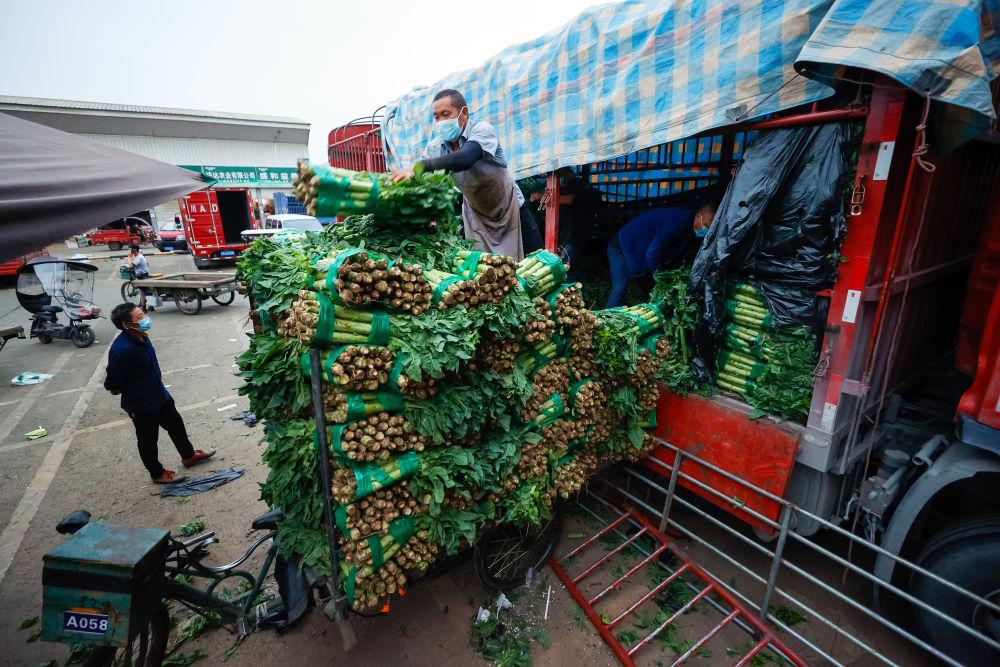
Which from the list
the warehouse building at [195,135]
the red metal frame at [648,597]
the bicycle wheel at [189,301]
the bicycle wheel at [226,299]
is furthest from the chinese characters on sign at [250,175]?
the red metal frame at [648,597]

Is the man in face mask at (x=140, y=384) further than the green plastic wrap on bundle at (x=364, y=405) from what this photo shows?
Yes

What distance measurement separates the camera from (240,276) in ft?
14.5

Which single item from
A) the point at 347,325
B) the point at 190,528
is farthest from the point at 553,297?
the point at 190,528

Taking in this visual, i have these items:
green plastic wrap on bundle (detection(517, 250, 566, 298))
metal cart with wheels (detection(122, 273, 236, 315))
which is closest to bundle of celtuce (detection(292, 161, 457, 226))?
green plastic wrap on bundle (detection(517, 250, 566, 298))

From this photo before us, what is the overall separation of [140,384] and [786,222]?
708 centimetres

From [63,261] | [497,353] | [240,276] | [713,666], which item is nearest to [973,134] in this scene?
[497,353]

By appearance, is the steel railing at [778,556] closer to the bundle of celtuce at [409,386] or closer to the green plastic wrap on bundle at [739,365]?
the green plastic wrap on bundle at [739,365]

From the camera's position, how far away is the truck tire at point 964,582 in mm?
3053

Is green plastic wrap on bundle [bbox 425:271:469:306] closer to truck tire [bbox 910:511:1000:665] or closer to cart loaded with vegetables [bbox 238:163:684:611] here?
cart loaded with vegetables [bbox 238:163:684:611]

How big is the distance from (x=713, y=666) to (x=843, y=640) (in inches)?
48.0

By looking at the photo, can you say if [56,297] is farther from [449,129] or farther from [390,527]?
[390,527]

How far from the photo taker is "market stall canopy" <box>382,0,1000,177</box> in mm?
2502

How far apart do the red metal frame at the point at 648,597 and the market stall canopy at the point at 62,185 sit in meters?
4.72

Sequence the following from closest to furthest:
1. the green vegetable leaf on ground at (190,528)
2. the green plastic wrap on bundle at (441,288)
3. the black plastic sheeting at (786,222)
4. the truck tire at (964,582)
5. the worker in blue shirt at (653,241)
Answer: the green plastic wrap on bundle at (441,288) < the truck tire at (964,582) < the black plastic sheeting at (786,222) < the green vegetable leaf on ground at (190,528) < the worker in blue shirt at (653,241)
